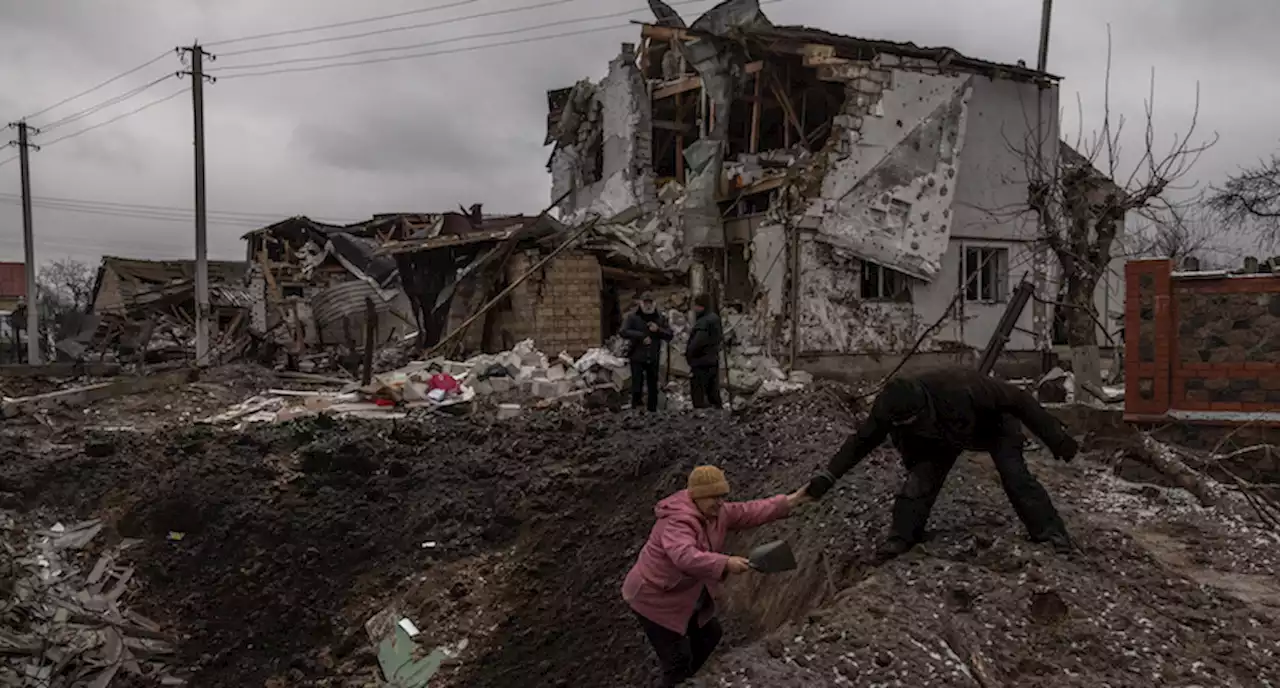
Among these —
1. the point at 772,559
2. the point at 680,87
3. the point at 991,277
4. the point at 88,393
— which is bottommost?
the point at 88,393

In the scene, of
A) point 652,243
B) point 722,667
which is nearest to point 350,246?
point 652,243

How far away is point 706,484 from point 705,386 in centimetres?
640

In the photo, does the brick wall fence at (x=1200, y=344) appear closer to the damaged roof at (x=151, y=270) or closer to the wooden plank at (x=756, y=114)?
the wooden plank at (x=756, y=114)

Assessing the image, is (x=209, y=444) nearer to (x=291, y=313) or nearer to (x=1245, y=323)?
(x=1245, y=323)

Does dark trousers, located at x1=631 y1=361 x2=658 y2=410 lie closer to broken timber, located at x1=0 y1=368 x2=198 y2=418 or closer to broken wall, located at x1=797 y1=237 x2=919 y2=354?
broken wall, located at x1=797 y1=237 x2=919 y2=354

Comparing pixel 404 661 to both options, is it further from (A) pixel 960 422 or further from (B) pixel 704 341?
(B) pixel 704 341

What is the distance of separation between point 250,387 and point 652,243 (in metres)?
7.50

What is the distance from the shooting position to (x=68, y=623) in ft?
21.7

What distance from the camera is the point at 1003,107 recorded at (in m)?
16.3

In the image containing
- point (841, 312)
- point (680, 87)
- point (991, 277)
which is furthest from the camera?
point (680, 87)

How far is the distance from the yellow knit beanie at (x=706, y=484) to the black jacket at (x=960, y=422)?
2.71 feet

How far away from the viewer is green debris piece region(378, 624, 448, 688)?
5.98 metres

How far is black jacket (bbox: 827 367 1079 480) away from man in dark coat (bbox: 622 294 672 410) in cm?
557

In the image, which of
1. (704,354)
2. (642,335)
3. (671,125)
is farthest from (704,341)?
(671,125)
